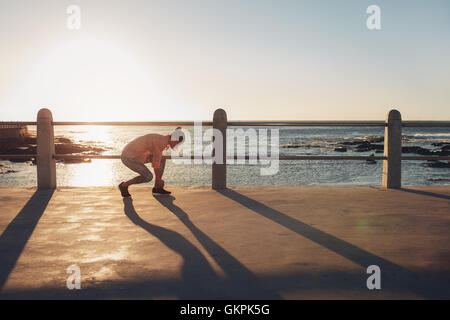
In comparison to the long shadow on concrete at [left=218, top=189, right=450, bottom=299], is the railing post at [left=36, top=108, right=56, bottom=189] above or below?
above

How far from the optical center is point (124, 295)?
10.0 ft

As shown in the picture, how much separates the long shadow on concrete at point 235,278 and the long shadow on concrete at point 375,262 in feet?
3.13

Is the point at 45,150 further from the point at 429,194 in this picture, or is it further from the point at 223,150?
the point at 429,194

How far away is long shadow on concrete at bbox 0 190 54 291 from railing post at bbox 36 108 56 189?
1015 mm

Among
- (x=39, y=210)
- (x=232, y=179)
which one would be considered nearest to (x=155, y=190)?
(x=39, y=210)

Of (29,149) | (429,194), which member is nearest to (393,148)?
(429,194)

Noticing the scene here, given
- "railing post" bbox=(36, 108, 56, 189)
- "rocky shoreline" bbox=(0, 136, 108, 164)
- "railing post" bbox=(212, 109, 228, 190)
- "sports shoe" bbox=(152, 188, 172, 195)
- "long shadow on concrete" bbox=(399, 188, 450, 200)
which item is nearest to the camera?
"long shadow on concrete" bbox=(399, 188, 450, 200)

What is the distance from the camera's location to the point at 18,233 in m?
4.88

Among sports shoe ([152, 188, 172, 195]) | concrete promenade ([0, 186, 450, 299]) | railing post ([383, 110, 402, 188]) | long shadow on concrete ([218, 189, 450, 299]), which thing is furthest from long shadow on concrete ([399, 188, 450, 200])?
sports shoe ([152, 188, 172, 195])

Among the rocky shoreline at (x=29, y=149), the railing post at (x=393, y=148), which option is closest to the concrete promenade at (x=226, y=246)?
the railing post at (x=393, y=148)

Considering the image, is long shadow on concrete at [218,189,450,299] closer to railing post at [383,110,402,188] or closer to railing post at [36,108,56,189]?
railing post at [383,110,402,188]

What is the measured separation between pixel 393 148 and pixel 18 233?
674 centimetres

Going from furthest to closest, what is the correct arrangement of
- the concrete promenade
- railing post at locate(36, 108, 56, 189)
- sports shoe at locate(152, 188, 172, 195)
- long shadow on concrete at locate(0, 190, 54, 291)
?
1. railing post at locate(36, 108, 56, 189)
2. sports shoe at locate(152, 188, 172, 195)
3. long shadow on concrete at locate(0, 190, 54, 291)
4. the concrete promenade

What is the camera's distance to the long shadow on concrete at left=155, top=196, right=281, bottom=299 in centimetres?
305
